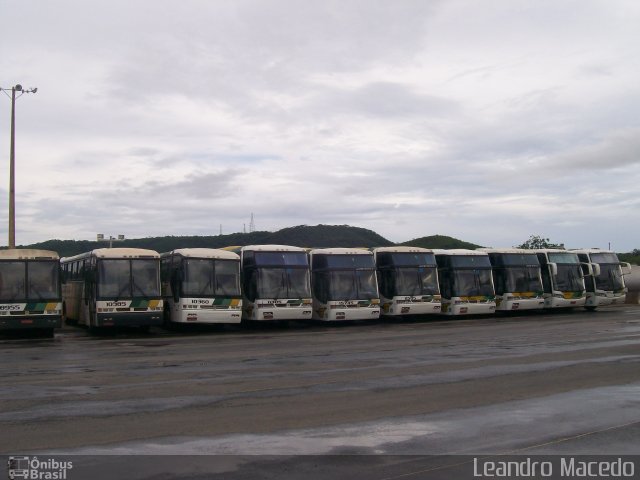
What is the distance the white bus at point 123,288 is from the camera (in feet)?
77.0

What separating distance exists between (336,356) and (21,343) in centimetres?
1036

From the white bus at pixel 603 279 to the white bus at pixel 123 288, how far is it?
21.6m

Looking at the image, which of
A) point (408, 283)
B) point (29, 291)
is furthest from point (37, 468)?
point (408, 283)

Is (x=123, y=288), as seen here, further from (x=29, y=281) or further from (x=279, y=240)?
(x=279, y=240)

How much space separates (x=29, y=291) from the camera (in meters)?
22.4

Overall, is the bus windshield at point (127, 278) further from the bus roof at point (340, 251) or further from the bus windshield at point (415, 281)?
the bus windshield at point (415, 281)

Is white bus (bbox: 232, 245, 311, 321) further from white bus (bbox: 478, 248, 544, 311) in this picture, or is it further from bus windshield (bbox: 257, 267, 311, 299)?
white bus (bbox: 478, 248, 544, 311)

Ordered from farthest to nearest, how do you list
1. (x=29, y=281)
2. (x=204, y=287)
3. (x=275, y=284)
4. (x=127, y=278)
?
(x=275, y=284) → (x=204, y=287) → (x=127, y=278) → (x=29, y=281)

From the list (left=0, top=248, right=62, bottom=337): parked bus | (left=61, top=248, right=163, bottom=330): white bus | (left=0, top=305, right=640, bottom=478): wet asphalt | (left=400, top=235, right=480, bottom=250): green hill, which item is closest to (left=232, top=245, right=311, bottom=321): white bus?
(left=61, top=248, right=163, bottom=330): white bus

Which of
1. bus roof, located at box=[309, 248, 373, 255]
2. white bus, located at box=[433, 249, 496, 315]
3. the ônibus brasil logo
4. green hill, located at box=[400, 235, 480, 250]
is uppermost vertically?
green hill, located at box=[400, 235, 480, 250]

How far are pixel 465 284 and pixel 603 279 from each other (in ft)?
26.9

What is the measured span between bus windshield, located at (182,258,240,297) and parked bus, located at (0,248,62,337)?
4.28 meters

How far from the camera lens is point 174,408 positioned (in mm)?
10273

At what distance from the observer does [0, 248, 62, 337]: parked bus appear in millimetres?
22031
